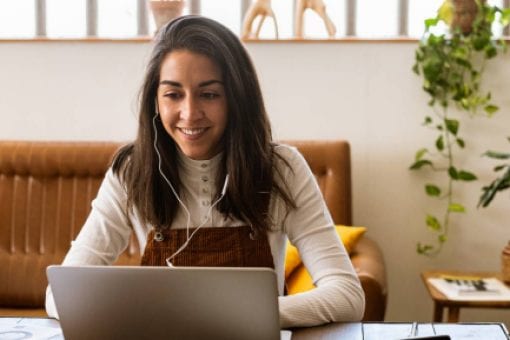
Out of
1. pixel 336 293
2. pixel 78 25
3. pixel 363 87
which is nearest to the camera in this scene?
pixel 336 293

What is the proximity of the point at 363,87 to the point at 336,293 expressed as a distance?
1638 millimetres

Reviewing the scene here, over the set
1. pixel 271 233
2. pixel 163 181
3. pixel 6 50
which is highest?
pixel 6 50

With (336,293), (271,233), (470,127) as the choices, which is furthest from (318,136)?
(336,293)

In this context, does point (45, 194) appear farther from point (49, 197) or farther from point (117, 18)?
point (117, 18)

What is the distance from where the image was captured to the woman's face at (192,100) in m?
1.64

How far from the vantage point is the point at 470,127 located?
303 centimetres

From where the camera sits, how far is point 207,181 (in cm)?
176

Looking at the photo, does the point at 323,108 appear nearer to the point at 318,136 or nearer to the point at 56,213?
the point at 318,136

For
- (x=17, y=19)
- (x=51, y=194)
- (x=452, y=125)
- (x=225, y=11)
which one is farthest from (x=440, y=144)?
(x=17, y=19)

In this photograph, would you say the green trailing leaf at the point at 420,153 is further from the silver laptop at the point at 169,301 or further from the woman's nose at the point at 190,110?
the silver laptop at the point at 169,301

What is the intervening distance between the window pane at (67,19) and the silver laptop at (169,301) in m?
2.37

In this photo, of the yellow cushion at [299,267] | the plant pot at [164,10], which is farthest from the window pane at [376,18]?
the yellow cushion at [299,267]

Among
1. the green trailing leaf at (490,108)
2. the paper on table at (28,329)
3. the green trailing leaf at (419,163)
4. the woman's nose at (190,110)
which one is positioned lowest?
the paper on table at (28,329)

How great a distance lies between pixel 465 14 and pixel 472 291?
40.0 inches
